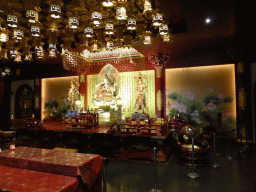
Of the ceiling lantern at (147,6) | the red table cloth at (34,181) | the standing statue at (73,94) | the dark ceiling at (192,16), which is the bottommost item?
the red table cloth at (34,181)

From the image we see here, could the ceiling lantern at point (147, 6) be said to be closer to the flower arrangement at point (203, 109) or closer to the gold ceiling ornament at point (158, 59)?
the gold ceiling ornament at point (158, 59)

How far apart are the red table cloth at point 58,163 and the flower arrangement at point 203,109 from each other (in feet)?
17.5

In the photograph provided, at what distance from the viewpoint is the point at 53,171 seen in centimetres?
221

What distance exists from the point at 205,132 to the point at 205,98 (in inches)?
50.6

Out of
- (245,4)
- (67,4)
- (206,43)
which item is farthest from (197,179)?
(67,4)

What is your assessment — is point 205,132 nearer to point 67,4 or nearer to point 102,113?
point 102,113

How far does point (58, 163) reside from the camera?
223 cm

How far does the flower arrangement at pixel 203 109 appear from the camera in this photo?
6.75m

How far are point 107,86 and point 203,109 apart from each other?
408cm

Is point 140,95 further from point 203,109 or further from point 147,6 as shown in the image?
point 147,6

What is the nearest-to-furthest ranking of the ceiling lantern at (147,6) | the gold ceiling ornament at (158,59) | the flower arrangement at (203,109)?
1. the ceiling lantern at (147,6)
2. the flower arrangement at (203,109)
3. the gold ceiling ornament at (158,59)

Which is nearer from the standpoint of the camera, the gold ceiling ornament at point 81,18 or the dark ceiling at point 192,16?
the gold ceiling ornament at point 81,18

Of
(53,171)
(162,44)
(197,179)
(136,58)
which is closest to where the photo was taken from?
(53,171)

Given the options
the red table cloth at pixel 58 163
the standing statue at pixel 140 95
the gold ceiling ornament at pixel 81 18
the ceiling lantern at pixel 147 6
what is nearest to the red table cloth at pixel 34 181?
the red table cloth at pixel 58 163
